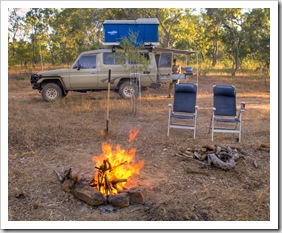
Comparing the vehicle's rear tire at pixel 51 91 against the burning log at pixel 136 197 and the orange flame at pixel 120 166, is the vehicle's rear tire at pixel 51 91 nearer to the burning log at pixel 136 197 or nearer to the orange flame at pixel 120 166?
the orange flame at pixel 120 166

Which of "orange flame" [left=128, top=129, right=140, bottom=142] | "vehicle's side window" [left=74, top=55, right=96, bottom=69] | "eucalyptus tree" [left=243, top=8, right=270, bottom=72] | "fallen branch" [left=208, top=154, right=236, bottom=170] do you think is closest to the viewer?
"fallen branch" [left=208, top=154, right=236, bottom=170]

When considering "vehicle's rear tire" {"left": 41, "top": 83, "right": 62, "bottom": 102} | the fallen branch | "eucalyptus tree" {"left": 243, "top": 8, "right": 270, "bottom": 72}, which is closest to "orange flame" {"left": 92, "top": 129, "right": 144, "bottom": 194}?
the fallen branch

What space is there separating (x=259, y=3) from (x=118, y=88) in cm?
699

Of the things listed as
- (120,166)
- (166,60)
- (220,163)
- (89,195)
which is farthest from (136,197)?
(166,60)

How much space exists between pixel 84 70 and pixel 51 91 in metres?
1.38

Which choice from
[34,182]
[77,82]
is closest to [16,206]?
[34,182]

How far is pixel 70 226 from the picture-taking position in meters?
3.58

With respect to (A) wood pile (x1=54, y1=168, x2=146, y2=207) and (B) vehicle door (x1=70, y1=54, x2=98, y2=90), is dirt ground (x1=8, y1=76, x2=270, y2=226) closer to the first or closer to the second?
(A) wood pile (x1=54, y1=168, x2=146, y2=207)

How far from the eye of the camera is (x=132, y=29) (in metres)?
11.9

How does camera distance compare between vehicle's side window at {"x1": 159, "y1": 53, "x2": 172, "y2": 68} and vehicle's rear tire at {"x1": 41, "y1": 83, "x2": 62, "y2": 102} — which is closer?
vehicle's rear tire at {"x1": 41, "y1": 83, "x2": 62, "y2": 102}

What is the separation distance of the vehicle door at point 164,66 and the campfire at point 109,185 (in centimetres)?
716

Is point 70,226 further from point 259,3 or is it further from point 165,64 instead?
point 165,64

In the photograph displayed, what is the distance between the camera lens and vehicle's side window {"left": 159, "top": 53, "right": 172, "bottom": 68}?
11.9 metres

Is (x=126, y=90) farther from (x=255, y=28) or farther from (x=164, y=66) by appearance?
(x=255, y=28)
